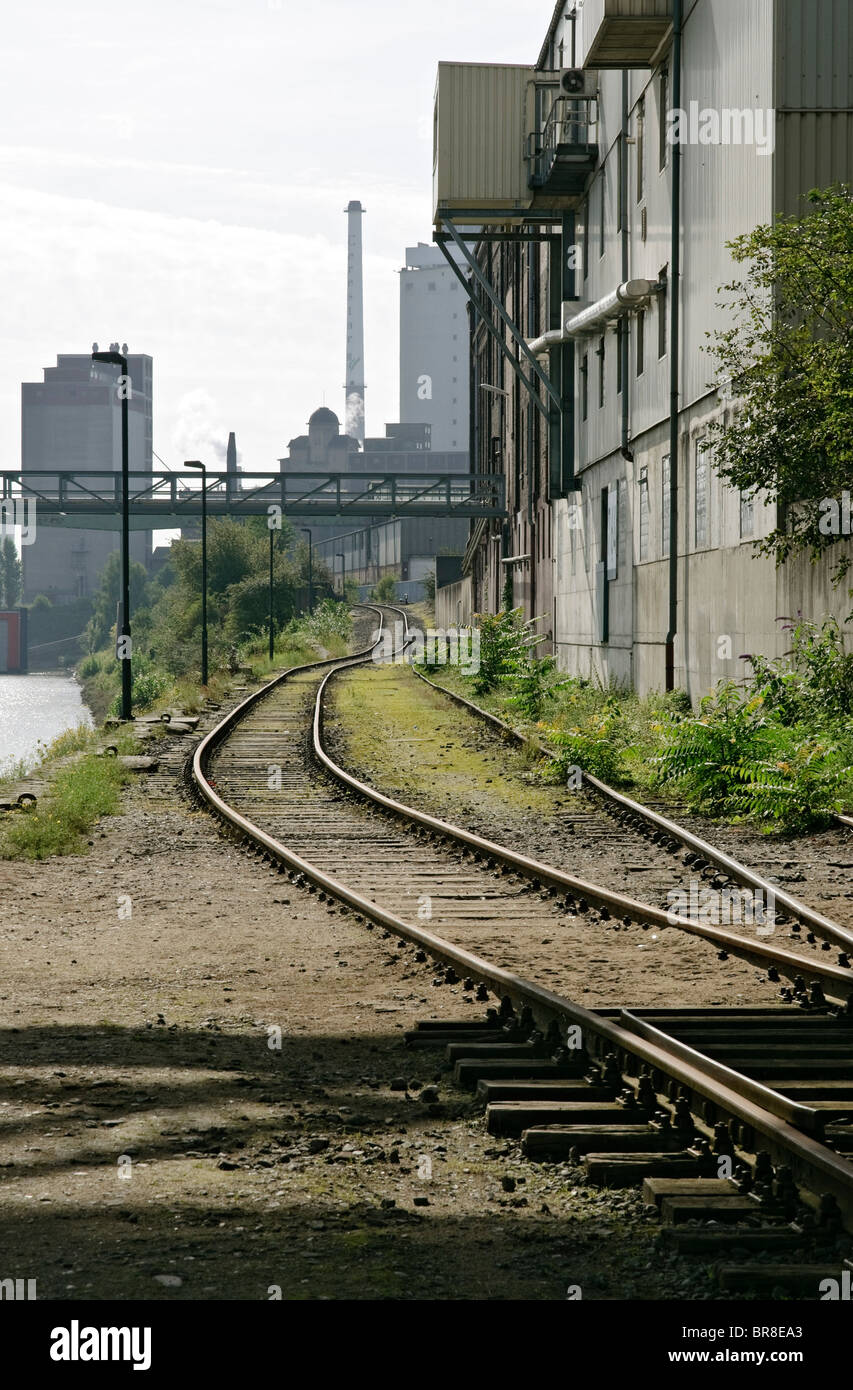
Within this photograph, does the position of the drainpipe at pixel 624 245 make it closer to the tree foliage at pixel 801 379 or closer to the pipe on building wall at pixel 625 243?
the pipe on building wall at pixel 625 243

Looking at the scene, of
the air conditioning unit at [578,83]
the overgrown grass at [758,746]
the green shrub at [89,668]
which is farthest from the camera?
the green shrub at [89,668]

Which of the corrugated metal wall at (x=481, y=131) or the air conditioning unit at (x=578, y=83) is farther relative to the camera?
the corrugated metal wall at (x=481, y=131)

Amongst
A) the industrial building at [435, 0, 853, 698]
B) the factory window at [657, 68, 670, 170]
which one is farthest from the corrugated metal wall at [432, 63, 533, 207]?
the factory window at [657, 68, 670, 170]

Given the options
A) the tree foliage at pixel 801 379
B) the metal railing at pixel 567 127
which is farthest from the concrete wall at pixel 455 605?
the tree foliage at pixel 801 379

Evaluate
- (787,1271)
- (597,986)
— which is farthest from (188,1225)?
(597,986)

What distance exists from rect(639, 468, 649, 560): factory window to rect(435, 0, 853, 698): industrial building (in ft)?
0.31

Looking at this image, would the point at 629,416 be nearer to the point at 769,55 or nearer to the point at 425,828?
the point at 769,55

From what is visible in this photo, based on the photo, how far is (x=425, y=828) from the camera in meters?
15.1

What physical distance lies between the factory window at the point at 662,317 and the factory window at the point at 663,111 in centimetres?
187

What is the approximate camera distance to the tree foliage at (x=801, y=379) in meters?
16.3

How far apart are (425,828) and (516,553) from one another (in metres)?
35.2

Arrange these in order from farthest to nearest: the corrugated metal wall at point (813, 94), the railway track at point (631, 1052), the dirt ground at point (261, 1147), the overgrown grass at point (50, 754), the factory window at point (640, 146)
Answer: the factory window at point (640, 146) → the overgrown grass at point (50, 754) → the corrugated metal wall at point (813, 94) → the railway track at point (631, 1052) → the dirt ground at point (261, 1147)

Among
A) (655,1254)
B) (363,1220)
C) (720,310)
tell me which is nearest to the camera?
(655,1254)

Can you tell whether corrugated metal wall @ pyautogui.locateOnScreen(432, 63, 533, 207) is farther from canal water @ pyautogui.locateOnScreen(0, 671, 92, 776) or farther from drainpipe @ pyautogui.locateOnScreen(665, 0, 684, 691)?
canal water @ pyautogui.locateOnScreen(0, 671, 92, 776)
